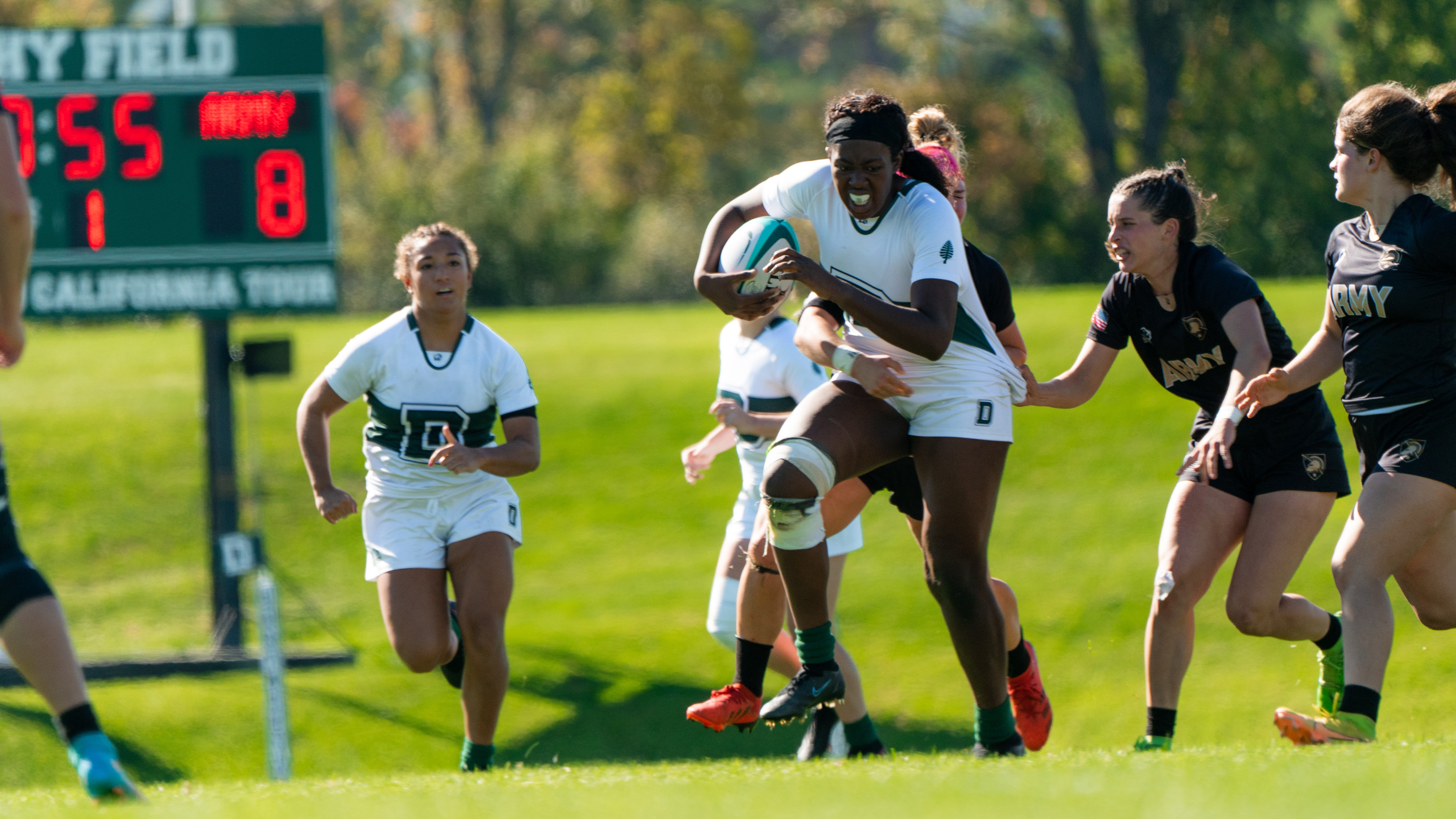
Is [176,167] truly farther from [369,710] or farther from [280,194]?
[369,710]

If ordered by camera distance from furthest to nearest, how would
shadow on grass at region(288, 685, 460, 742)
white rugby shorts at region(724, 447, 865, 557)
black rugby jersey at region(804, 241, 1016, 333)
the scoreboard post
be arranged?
the scoreboard post, shadow on grass at region(288, 685, 460, 742), white rugby shorts at region(724, 447, 865, 557), black rugby jersey at region(804, 241, 1016, 333)

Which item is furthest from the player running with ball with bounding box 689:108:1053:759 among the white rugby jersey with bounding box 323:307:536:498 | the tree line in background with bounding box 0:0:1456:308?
the tree line in background with bounding box 0:0:1456:308

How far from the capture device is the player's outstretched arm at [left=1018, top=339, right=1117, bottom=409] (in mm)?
5559

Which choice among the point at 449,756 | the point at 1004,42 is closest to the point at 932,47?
the point at 1004,42

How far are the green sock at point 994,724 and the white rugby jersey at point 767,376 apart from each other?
196cm

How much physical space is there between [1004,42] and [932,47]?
1681mm

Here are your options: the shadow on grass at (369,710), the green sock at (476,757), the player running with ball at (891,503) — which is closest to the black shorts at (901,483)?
the player running with ball at (891,503)

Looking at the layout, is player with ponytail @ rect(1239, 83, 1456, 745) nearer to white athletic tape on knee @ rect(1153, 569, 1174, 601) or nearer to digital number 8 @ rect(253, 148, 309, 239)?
white athletic tape on knee @ rect(1153, 569, 1174, 601)

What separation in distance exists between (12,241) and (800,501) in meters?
2.27

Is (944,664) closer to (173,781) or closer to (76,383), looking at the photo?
(173,781)

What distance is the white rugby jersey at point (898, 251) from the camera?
15.6 feet

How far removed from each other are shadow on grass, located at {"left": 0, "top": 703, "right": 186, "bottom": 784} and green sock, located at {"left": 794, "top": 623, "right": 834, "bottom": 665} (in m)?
6.31

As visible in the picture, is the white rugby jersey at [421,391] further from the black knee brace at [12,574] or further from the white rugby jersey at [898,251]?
the black knee brace at [12,574]

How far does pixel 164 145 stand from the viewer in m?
10.6
